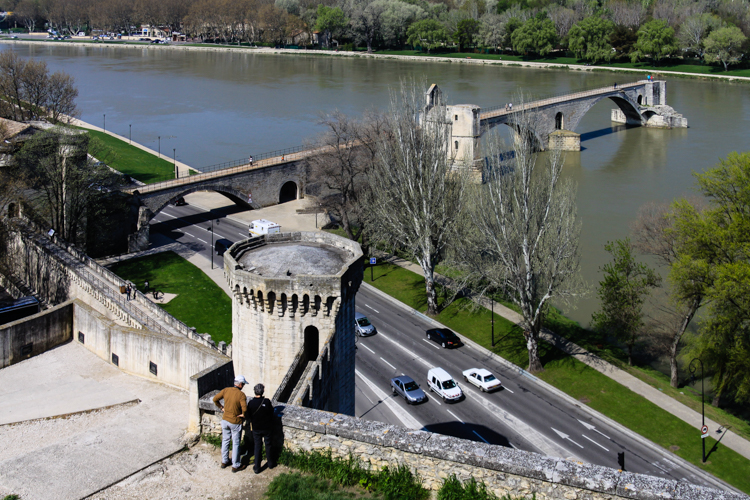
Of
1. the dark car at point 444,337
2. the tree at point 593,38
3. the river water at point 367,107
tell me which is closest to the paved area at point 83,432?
the dark car at point 444,337

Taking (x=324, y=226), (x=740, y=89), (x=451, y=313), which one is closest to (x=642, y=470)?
(x=451, y=313)

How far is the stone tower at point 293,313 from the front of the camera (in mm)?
17500

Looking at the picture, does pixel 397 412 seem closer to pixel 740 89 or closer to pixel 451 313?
pixel 451 313

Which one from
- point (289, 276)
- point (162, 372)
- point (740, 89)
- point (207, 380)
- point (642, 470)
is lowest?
point (642, 470)

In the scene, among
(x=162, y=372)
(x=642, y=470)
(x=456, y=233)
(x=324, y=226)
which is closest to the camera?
(x=162, y=372)

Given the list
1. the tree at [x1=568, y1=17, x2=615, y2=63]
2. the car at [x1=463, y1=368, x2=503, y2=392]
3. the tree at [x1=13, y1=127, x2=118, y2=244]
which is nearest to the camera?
the car at [x1=463, y1=368, x2=503, y2=392]

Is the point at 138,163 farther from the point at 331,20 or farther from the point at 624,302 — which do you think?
the point at 331,20

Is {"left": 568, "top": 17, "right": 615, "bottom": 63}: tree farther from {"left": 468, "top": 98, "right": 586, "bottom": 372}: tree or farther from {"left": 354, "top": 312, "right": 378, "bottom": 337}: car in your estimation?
{"left": 354, "top": 312, "right": 378, "bottom": 337}: car

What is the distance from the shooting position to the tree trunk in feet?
114

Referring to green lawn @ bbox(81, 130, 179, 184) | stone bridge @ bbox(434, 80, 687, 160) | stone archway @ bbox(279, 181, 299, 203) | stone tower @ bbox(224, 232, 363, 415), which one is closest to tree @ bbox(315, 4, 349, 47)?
stone bridge @ bbox(434, 80, 687, 160)

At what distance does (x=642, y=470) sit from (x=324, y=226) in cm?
3520

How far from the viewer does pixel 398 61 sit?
157 m

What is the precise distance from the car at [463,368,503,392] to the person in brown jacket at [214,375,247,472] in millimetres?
20917

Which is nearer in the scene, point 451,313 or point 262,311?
point 262,311
